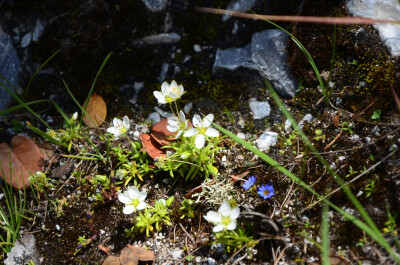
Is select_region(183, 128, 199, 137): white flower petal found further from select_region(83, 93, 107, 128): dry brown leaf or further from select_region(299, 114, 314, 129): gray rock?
select_region(83, 93, 107, 128): dry brown leaf

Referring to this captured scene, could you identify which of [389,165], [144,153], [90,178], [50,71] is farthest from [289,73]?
[50,71]

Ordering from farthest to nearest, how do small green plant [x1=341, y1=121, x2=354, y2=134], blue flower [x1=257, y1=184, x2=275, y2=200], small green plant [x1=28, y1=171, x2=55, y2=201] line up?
small green plant [x1=28, y1=171, x2=55, y2=201], small green plant [x1=341, y1=121, x2=354, y2=134], blue flower [x1=257, y1=184, x2=275, y2=200]

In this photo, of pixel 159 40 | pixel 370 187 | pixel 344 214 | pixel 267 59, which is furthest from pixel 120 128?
pixel 370 187

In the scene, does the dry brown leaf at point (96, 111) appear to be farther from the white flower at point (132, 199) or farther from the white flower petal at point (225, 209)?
the white flower petal at point (225, 209)

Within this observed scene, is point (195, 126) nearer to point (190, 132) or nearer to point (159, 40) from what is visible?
point (190, 132)

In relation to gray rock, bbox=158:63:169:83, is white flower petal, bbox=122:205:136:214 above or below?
below

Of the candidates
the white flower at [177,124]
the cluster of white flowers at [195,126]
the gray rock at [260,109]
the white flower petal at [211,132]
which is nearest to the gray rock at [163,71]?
the cluster of white flowers at [195,126]

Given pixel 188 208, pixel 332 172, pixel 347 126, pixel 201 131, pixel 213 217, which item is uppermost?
pixel 347 126

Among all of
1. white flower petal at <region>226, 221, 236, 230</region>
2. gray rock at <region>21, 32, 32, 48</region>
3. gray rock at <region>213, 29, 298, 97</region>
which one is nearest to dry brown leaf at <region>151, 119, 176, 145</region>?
gray rock at <region>213, 29, 298, 97</region>
